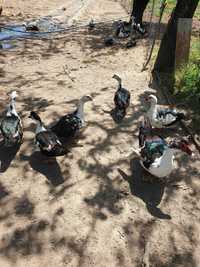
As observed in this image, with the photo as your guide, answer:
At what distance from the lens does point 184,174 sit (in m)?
7.45

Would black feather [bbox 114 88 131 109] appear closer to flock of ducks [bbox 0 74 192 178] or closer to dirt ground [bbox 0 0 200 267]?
dirt ground [bbox 0 0 200 267]

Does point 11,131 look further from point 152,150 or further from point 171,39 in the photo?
point 171,39

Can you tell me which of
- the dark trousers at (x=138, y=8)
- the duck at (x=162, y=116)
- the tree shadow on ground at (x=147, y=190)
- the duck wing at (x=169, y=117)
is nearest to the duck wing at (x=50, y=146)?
the tree shadow on ground at (x=147, y=190)

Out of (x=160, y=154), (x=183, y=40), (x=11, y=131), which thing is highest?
(x=160, y=154)

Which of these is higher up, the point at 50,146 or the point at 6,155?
the point at 50,146

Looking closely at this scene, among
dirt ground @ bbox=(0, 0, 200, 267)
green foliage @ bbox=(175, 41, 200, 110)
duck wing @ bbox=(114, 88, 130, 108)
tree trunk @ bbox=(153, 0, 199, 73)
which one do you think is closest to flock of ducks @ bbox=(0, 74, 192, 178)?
dirt ground @ bbox=(0, 0, 200, 267)

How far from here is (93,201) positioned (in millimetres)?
6555

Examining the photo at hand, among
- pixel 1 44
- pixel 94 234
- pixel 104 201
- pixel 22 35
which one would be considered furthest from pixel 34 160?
pixel 22 35

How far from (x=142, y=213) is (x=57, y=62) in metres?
8.45

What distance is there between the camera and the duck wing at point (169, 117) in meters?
8.37

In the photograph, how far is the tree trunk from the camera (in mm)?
12148

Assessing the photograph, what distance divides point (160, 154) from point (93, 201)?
1.49 m

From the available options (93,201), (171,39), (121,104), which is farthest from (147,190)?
(171,39)

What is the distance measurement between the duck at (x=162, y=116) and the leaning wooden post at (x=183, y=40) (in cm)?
444
